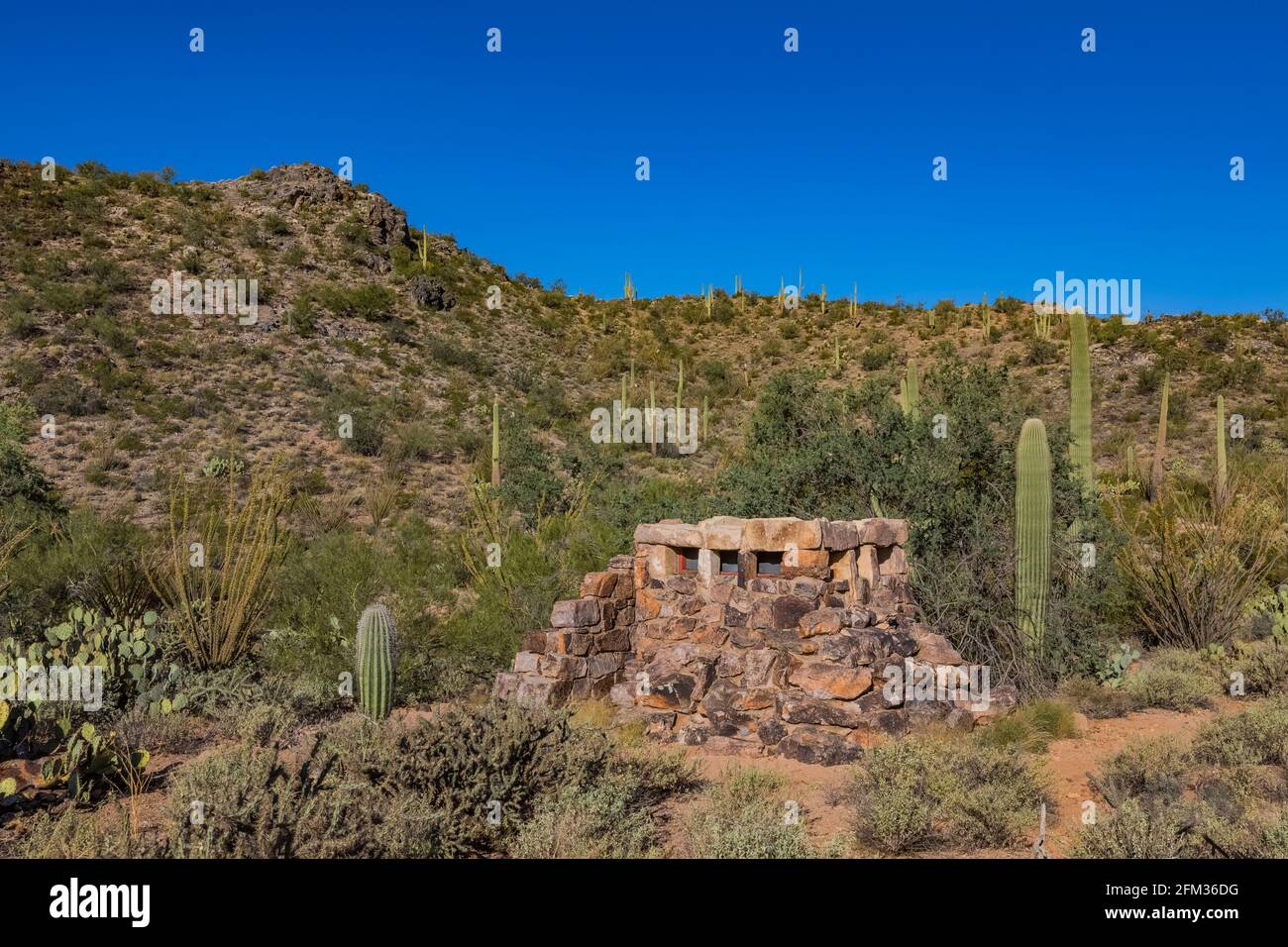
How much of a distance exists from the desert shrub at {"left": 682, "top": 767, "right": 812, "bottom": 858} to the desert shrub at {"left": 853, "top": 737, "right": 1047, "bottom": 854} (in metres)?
0.47

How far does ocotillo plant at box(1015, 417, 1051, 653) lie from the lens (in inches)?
342

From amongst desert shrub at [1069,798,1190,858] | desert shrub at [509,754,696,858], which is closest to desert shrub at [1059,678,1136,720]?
desert shrub at [1069,798,1190,858]

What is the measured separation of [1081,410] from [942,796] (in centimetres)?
790

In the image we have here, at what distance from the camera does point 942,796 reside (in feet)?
17.2

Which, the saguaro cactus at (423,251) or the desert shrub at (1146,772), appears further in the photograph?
the saguaro cactus at (423,251)

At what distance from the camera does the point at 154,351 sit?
25.1m

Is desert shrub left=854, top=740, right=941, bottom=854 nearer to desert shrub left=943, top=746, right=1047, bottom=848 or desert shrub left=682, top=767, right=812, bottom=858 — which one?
desert shrub left=943, top=746, right=1047, bottom=848

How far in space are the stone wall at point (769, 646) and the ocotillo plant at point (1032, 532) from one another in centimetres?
169

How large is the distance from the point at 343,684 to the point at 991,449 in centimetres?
752

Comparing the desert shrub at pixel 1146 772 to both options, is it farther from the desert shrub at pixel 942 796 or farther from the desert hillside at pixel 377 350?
the desert hillside at pixel 377 350

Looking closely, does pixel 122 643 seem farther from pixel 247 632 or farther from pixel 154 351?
pixel 154 351

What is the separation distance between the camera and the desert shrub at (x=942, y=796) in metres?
4.95

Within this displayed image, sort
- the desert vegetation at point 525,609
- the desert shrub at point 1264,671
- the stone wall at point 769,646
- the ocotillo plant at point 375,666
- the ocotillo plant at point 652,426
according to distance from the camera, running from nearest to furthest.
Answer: the desert vegetation at point 525,609 → the stone wall at point 769,646 → the ocotillo plant at point 375,666 → the desert shrub at point 1264,671 → the ocotillo plant at point 652,426

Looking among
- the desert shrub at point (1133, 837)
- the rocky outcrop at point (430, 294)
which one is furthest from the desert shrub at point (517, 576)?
the rocky outcrop at point (430, 294)
